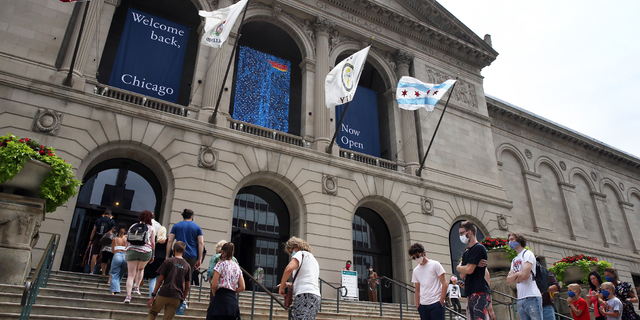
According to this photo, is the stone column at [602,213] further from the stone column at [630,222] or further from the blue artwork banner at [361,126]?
the blue artwork banner at [361,126]

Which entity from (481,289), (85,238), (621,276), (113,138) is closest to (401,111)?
(113,138)

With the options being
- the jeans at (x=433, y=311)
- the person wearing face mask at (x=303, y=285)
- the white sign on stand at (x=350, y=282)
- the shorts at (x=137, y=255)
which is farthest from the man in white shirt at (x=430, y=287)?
the white sign on stand at (x=350, y=282)

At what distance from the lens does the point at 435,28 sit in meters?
25.5

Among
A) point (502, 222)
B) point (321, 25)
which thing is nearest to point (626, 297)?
point (502, 222)

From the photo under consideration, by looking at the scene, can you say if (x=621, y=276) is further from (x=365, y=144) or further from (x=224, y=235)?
(x=224, y=235)

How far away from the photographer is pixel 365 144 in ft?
68.9

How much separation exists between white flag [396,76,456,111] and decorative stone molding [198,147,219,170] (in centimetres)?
815

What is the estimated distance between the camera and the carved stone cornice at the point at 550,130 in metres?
31.2

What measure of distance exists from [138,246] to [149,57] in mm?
10845

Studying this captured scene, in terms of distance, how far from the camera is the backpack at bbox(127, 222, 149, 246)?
8617mm

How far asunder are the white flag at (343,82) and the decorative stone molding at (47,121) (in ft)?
31.5

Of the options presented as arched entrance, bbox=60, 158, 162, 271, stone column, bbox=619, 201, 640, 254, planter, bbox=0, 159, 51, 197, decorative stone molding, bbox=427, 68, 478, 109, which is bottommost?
planter, bbox=0, 159, 51, 197

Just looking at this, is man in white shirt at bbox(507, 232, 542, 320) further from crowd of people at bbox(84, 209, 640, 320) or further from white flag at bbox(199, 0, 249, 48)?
white flag at bbox(199, 0, 249, 48)

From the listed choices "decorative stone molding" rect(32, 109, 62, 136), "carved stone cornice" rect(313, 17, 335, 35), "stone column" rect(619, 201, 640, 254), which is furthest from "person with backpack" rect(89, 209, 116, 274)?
"stone column" rect(619, 201, 640, 254)
